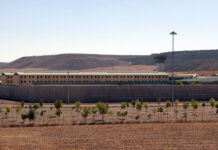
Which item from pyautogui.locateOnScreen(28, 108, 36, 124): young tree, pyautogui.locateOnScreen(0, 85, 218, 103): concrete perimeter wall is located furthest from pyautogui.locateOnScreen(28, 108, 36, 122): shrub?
pyautogui.locateOnScreen(0, 85, 218, 103): concrete perimeter wall

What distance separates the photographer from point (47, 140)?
37781mm

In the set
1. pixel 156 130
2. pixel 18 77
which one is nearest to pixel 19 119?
pixel 156 130

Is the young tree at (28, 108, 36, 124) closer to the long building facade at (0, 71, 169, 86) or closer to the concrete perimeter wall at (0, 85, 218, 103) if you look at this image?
the concrete perimeter wall at (0, 85, 218, 103)

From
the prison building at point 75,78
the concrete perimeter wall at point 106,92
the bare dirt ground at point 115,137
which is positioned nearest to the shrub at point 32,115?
the bare dirt ground at point 115,137

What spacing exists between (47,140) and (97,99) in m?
46.3

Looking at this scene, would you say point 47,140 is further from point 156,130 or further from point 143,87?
point 143,87

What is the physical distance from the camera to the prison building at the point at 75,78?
9746cm

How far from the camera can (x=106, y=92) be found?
277ft

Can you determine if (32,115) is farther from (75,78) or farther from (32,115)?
(75,78)

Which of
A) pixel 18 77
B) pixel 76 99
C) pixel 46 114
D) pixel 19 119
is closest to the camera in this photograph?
pixel 19 119

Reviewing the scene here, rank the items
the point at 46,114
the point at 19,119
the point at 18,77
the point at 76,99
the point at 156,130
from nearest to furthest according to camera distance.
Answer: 1. the point at 156,130
2. the point at 19,119
3. the point at 46,114
4. the point at 76,99
5. the point at 18,77

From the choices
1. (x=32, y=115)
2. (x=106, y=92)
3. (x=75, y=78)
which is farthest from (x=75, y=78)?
(x=32, y=115)

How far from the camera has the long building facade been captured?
9750cm

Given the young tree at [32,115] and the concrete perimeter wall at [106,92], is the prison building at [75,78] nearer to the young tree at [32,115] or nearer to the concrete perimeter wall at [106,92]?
the concrete perimeter wall at [106,92]
